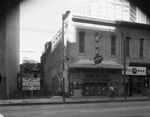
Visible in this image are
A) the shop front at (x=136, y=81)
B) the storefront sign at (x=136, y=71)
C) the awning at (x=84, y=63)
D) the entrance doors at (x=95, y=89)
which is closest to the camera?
the awning at (x=84, y=63)

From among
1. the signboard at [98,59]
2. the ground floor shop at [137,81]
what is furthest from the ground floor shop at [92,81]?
the signboard at [98,59]

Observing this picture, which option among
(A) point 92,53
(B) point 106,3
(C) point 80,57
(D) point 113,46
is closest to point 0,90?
(C) point 80,57

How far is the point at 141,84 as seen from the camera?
2844 centimetres

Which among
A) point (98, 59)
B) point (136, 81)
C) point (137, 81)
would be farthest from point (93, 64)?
point (137, 81)

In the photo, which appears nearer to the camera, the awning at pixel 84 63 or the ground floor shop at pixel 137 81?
the awning at pixel 84 63

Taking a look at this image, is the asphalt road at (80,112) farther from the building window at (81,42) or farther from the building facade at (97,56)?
the building window at (81,42)

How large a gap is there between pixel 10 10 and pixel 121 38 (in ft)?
87.2

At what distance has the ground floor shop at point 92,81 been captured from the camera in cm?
2498

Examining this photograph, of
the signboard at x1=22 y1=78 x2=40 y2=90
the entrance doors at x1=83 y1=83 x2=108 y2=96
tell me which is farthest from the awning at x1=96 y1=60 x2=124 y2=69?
the signboard at x1=22 y1=78 x2=40 y2=90

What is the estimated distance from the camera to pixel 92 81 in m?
25.5

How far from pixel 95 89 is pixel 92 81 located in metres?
1.09

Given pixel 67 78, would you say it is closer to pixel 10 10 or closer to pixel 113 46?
pixel 113 46

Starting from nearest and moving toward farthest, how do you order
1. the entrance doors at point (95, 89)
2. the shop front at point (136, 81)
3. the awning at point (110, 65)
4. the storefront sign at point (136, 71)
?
1. the awning at point (110, 65)
2. the entrance doors at point (95, 89)
3. the storefront sign at point (136, 71)
4. the shop front at point (136, 81)

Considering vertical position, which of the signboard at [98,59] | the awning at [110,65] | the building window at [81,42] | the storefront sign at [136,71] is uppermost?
the building window at [81,42]
